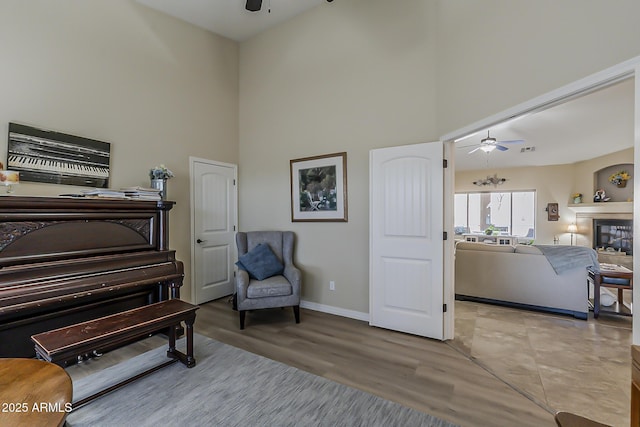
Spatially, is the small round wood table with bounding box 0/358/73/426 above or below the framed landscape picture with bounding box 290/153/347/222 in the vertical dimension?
below

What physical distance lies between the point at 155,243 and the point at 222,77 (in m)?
2.80

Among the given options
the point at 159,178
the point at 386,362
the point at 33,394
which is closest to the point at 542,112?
the point at 386,362

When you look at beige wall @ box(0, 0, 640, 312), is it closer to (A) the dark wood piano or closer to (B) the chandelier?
(A) the dark wood piano

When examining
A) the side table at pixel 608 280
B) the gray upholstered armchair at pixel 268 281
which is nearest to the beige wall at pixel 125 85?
the gray upholstered armchair at pixel 268 281

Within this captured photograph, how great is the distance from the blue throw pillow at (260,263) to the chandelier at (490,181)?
7.66m

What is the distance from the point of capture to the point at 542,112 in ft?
14.3

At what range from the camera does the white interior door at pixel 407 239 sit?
2.94m

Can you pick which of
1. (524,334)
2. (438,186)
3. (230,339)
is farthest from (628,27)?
(230,339)

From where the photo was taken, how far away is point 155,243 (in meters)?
2.86

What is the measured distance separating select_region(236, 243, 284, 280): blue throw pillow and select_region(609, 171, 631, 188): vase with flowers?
7.96 m

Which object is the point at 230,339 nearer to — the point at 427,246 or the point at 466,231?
the point at 427,246

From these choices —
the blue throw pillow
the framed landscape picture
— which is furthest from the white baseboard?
the framed landscape picture

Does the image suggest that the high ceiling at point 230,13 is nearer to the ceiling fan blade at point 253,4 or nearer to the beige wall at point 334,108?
the beige wall at point 334,108

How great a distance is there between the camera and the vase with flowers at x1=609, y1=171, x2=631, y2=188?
6453 mm
